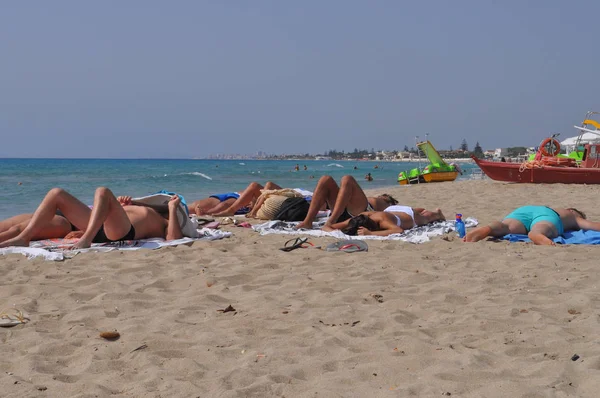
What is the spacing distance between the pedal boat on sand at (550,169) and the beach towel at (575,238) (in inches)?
444

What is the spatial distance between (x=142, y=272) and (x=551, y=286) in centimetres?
316

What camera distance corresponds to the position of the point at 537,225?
19.2 ft

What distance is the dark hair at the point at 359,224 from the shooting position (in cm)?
651

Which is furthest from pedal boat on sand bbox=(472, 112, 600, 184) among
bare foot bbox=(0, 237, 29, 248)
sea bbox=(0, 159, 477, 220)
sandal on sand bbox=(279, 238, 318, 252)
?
bare foot bbox=(0, 237, 29, 248)

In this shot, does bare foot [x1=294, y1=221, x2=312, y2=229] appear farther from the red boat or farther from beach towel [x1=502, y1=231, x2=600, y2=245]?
the red boat

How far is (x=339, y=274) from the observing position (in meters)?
4.44

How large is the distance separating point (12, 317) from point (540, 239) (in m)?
4.80

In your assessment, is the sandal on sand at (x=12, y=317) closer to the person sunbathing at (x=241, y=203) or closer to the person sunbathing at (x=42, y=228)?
the person sunbathing at (x=42, y=228)

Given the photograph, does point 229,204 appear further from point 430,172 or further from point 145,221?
point 430,172

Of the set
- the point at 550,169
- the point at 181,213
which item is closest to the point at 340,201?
the point at 181,213

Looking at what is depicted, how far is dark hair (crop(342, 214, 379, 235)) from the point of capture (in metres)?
6.51

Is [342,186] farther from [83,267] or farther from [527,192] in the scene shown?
[527,192]

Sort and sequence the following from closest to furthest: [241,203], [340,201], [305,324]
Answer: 1. [305,324]
2. [340,201]
3. [241,203]

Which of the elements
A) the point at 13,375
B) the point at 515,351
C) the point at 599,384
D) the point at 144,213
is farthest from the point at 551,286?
the point at 144,213
